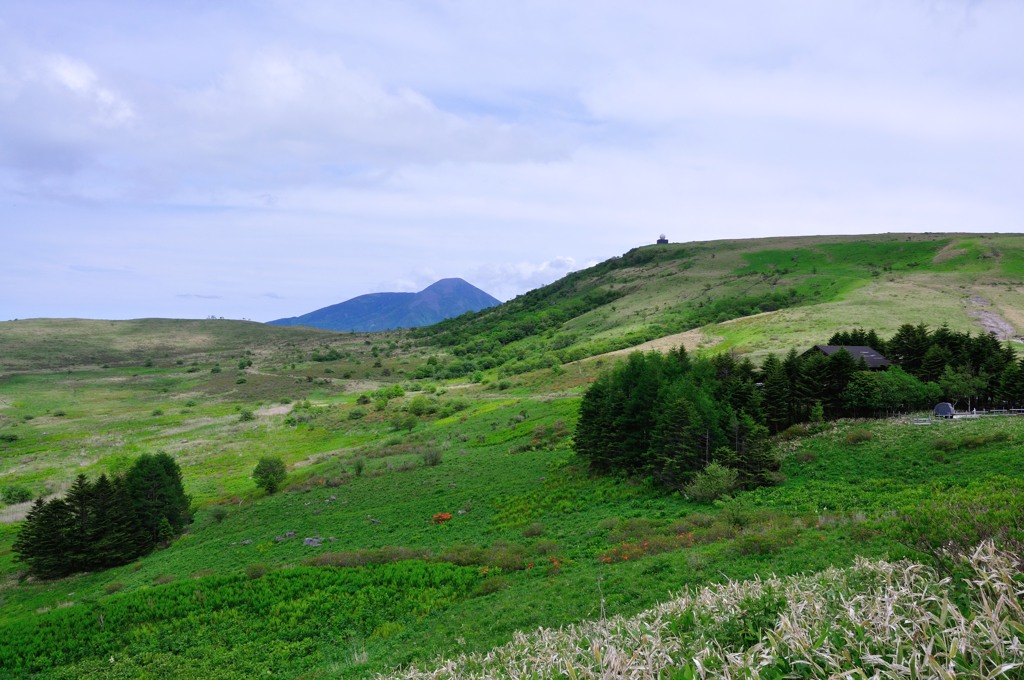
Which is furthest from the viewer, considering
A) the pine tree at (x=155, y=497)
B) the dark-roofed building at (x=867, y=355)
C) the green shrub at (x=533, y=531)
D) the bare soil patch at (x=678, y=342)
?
the bare soil patch at (x=678, y=342)

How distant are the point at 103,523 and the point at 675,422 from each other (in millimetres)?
48121

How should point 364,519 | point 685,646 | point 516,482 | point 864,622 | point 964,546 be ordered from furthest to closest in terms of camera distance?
1. point 516,482
2. point 364,519
3. point 964,546
4. point 685,646
5. point 864,622

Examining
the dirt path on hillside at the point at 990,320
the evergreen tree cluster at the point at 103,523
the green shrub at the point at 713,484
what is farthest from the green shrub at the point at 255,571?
the dirt path on hillside at the point at 990,320

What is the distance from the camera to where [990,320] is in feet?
313

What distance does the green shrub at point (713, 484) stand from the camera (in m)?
35.4

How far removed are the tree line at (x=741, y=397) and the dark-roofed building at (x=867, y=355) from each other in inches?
110

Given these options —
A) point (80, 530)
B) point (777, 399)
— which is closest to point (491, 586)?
point (777, 399)

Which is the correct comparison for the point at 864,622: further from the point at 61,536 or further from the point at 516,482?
the point at 61,536

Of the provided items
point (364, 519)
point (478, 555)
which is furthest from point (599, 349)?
point (478, 555)

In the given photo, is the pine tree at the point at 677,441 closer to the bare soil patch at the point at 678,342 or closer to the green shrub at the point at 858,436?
the green shrub at the point at 858,436

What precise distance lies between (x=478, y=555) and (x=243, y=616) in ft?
41.6

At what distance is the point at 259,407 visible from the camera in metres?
122

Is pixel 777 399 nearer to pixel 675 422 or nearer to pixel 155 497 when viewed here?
pixel 675 422

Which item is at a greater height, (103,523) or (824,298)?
(824,298)
